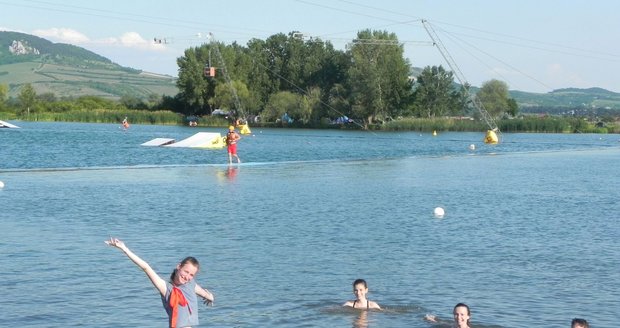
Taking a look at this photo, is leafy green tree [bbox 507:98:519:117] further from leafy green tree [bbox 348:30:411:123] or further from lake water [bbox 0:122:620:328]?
lake water [bbox 0:122:620:328]

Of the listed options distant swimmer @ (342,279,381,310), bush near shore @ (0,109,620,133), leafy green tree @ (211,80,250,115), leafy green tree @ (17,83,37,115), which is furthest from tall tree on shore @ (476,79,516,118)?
distant swimmer @ (342,279,381,310)

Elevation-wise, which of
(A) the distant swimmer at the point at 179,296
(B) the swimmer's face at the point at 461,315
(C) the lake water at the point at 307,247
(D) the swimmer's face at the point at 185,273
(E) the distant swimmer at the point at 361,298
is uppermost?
(D) the swimmer's face at the point at 185,273

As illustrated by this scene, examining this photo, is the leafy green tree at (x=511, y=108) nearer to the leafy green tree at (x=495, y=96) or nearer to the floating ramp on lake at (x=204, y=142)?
the leafy green tree at (x=495, y=96)

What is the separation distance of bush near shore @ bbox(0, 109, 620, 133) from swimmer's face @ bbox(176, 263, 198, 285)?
12421 centimetres

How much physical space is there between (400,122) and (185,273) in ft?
438

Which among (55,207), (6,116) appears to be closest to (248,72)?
(6,116)

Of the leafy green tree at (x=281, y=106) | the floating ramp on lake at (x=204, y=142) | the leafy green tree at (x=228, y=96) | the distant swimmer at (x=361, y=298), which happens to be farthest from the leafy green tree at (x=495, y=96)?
the distant swimmer at (x=361, y=298)

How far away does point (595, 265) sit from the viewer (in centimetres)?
1945

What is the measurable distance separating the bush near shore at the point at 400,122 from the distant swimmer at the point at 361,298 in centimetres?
11837

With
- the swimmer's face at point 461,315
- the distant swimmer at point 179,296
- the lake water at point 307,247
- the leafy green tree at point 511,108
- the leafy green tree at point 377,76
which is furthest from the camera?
the leafy green tree at point 511,108

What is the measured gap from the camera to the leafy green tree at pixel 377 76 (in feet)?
457

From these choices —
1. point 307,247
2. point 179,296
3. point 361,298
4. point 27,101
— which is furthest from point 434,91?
point 179,296

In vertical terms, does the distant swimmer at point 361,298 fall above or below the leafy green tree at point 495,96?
below

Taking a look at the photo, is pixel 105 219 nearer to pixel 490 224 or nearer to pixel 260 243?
pixel 260 243
